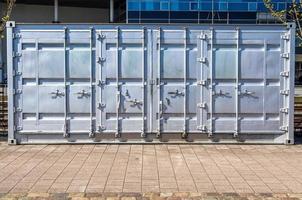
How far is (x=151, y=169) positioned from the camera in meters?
9.05

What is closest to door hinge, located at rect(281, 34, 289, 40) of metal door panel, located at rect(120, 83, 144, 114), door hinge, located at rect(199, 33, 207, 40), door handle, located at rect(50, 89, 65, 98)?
door hinge, located at rect(199, 33, 207, 40)

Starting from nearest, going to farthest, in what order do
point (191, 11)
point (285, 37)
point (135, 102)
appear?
point (135, 102) → point (285, 37) → point (191, 11)

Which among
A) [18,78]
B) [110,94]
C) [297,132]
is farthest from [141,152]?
[297,132]

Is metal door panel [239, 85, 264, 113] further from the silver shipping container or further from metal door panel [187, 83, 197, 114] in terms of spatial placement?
metal door panel [187, 83, 197, 114]

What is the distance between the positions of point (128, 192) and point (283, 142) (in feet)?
18.3

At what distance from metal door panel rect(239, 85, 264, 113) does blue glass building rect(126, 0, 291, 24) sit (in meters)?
33.8

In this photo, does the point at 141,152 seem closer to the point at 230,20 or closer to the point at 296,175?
the point at 296,175

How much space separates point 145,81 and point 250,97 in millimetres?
2401

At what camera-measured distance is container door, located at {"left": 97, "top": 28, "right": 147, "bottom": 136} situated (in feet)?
37.9

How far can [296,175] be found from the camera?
870cm

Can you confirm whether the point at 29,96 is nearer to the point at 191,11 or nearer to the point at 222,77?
the point at 222,77

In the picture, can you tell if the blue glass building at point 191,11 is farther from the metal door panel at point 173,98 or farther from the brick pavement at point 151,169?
the brick pavement at point 151,169

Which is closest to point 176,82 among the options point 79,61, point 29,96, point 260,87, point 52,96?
Answer: point 260,87

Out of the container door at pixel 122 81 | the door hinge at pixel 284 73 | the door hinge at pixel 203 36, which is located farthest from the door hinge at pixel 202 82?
the door hinge at pixel 284 73
